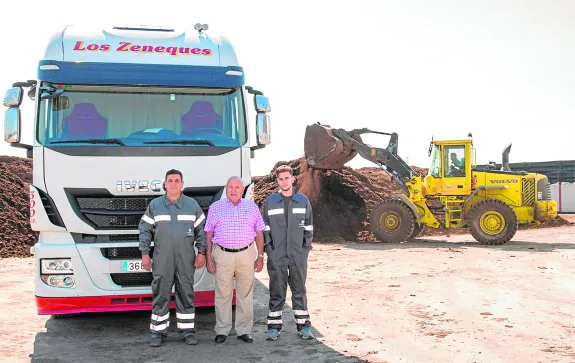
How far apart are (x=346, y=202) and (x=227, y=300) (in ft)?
50.6

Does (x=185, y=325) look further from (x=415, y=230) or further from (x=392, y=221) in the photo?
(x=415, y=230)

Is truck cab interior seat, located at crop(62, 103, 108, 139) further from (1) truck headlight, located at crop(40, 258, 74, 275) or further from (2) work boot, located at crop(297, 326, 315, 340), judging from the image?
(2) work boot, located at crop(297, 326, 315, 340)

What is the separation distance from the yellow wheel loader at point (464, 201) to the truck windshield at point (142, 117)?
11226mm

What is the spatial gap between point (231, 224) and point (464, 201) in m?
12.6

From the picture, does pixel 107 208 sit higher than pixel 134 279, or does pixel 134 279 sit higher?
pixel 107 208

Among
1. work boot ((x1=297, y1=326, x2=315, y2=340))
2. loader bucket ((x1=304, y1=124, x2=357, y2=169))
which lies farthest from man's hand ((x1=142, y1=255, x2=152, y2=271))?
loader bucket ((x1=304, y1=124, x2=357, y2=169))

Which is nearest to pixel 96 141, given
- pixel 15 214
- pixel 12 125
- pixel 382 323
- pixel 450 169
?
pixel 12 125

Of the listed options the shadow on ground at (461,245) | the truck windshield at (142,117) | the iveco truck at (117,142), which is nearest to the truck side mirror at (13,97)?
Result: the iveco truck at (117,142)

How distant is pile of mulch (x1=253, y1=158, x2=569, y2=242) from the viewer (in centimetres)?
2072

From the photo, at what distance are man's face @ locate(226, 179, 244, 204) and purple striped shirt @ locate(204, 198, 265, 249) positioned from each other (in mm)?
71

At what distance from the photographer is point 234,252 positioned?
260 inches

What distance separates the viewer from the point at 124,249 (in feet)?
22.3

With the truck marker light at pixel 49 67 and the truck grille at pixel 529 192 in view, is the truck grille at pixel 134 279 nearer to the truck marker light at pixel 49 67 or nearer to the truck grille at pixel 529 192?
the truck marker light at pixel 49 67

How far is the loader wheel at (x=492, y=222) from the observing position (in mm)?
17000
